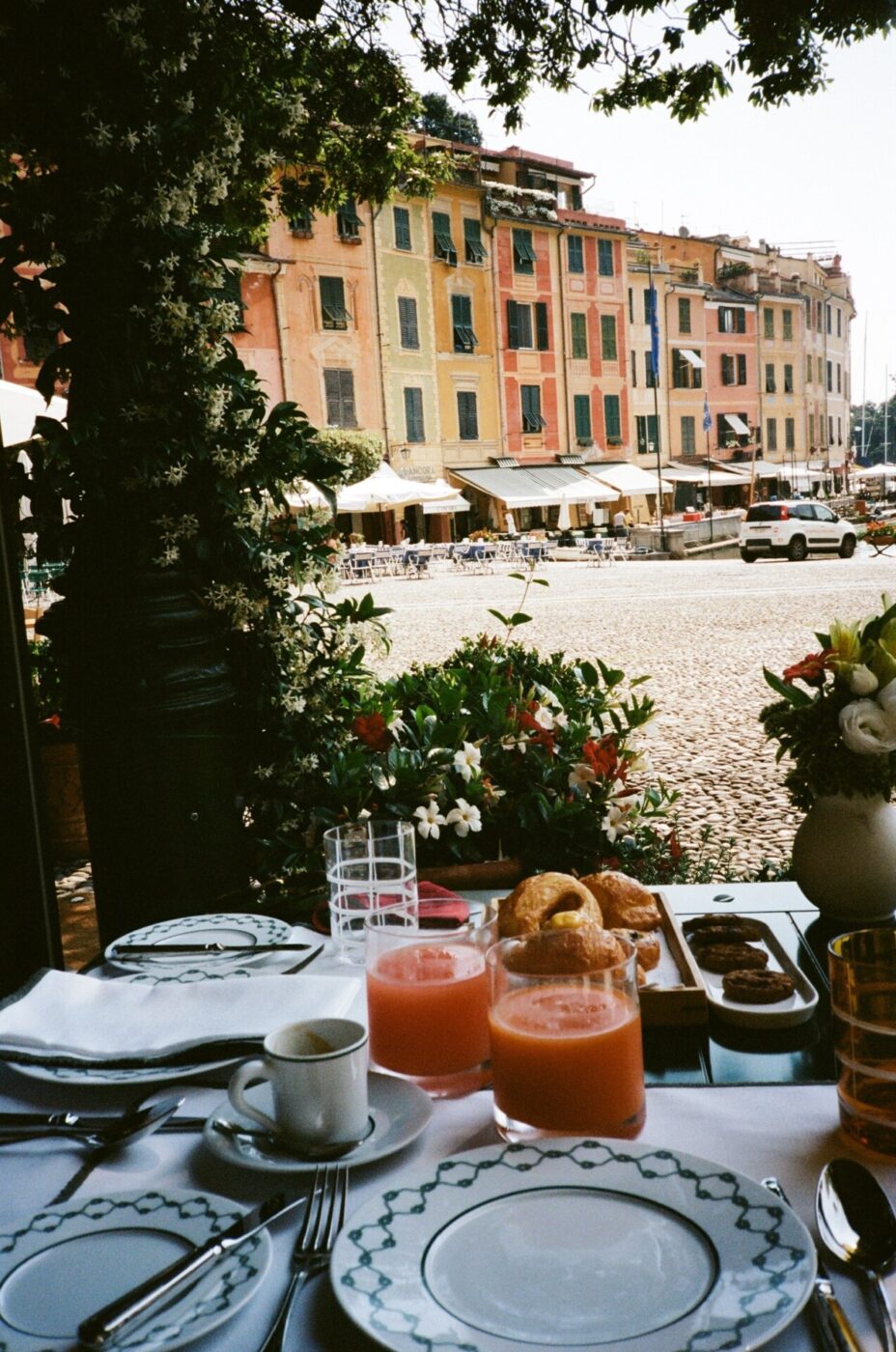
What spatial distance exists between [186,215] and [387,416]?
72.2 feet

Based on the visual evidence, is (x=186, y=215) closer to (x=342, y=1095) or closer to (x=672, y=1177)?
(x=342, y=1095)

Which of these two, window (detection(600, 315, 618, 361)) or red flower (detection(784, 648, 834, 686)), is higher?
window (detection(600, 315, 618, 361))

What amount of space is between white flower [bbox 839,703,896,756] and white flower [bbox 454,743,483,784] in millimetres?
700

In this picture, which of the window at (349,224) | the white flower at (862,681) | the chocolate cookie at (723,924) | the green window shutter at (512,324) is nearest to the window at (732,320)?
the green window shutter at (512,324)

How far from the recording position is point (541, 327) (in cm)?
2731

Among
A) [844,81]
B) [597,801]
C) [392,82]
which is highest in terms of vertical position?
[392,82]

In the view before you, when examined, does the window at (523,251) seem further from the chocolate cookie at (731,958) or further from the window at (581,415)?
the chocolate cookie at (731,958)

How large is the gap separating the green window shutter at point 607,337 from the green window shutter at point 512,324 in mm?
3158

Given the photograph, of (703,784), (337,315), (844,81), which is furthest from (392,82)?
(337,315)

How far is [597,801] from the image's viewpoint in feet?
6.20

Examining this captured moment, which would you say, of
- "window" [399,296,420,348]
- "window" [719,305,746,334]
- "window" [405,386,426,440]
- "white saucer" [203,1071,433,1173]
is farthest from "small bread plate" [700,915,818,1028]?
"window" [719,305,746,334]

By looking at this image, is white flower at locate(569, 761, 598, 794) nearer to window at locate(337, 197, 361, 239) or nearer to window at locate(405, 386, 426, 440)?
window at locate(337, 197, 361, 239)

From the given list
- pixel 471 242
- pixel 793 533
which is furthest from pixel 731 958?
pixel 471 242

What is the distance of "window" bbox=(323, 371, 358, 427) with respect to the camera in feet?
73.6
